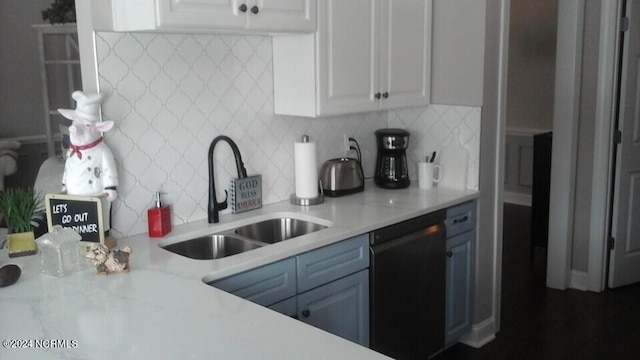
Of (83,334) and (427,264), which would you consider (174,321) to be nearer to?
(83,334)

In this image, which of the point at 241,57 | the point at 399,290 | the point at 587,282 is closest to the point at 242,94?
the point at 241,57

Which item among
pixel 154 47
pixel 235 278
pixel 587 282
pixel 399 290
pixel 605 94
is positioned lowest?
pixel 587 282

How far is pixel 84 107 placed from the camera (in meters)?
2.41

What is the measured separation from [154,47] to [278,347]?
1.58 m

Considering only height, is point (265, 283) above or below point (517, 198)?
above

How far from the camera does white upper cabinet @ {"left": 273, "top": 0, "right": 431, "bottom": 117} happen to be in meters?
2.99

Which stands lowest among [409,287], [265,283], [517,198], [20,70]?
[517,198]

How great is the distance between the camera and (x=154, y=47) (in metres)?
2.70

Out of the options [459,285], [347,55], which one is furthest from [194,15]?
[459,285]

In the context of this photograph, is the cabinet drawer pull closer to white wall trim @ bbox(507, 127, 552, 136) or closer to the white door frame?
the white door frame

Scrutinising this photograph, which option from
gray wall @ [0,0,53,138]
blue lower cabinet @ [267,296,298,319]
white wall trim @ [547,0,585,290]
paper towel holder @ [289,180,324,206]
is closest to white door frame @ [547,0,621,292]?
white wall trim @ [547,0,585,290]

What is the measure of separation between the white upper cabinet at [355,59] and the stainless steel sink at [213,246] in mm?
696

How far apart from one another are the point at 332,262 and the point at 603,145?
2598 millimetres

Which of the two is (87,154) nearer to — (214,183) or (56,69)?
(56,69)
